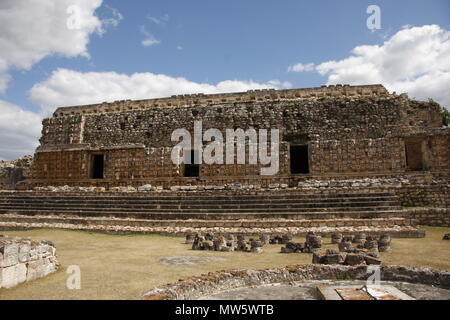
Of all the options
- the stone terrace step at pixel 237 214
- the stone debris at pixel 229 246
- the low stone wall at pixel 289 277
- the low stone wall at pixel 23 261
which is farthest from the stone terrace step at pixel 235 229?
the low stone wall at pixel 23 261

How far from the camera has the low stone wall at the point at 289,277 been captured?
4.86m

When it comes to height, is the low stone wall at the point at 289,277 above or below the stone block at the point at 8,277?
below

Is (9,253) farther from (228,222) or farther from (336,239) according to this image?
(228,222)

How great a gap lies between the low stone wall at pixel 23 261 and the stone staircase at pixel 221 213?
6208 mm

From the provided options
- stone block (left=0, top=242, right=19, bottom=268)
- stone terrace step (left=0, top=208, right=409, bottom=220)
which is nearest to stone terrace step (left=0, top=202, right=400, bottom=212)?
stone terrace step (left=0, top=208, right=409, bottom=220)

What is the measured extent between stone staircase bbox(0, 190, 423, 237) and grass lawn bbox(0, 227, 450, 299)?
1.41m

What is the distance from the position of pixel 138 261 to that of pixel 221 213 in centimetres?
711

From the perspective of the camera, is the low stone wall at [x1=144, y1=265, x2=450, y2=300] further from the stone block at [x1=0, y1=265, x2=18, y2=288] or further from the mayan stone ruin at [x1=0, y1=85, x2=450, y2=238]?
the mayan stone ruin at [x1=0, y1=85, x2=450, y2=238]

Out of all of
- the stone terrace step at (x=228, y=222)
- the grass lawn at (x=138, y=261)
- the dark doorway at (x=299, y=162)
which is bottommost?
the grass lawn at (x=138, y=261)

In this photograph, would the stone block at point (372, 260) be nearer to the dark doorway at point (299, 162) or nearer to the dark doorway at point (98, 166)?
the dark doorway at point (299, 162)

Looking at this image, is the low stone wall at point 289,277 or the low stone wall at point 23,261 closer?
the low stone wall at point 23,261

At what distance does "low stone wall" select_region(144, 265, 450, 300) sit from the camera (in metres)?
4.86

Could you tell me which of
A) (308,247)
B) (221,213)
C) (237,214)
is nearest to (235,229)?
(237,214)
